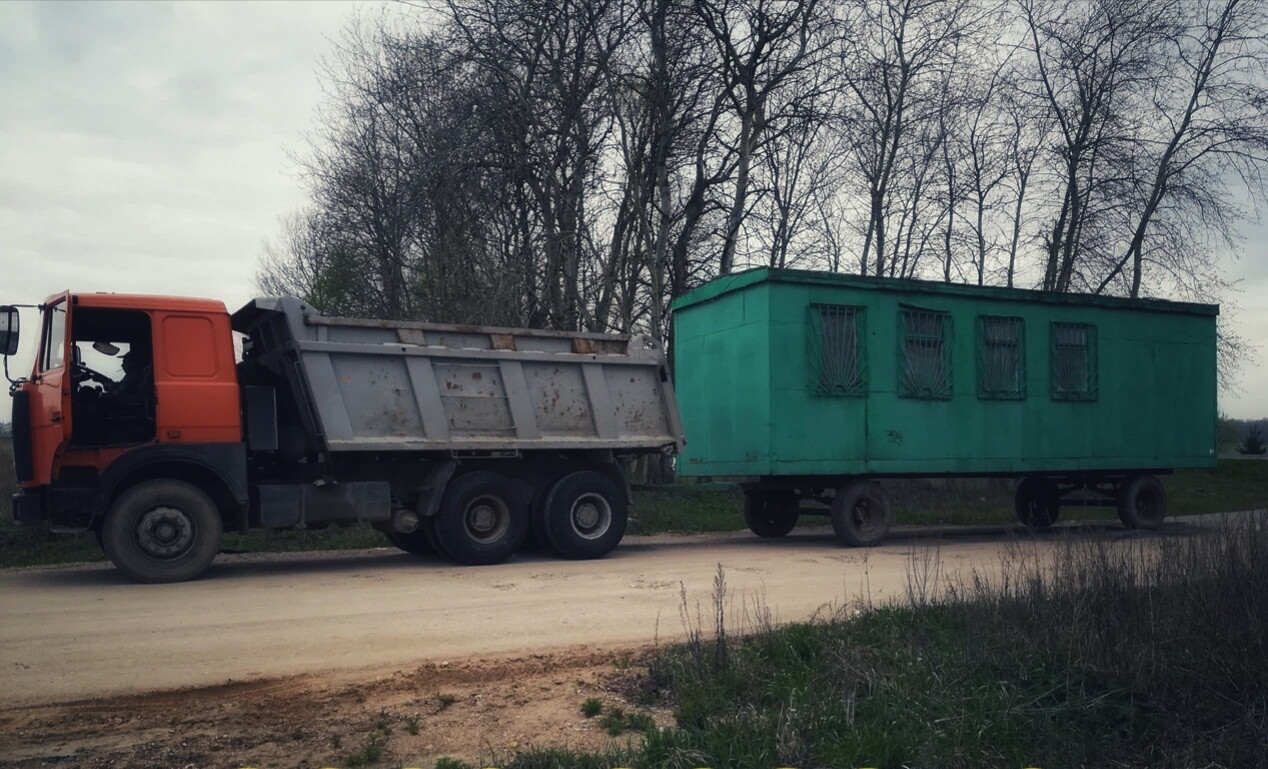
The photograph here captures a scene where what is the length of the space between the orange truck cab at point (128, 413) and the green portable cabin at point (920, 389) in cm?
653

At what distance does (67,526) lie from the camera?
10.8 metres

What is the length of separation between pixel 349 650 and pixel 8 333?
5891mm

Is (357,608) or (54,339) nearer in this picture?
(357,608)

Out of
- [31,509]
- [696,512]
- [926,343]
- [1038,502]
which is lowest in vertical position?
[696,512]

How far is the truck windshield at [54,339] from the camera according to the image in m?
10.9

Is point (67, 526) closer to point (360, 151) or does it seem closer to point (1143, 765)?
point (1143, 765)

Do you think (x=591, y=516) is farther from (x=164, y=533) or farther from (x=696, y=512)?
(x=696, y=512)

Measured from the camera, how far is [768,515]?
1617 cm

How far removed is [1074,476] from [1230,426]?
194 ft

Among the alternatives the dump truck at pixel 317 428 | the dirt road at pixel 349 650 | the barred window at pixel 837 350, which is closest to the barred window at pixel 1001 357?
the barred window at pixel 837 350

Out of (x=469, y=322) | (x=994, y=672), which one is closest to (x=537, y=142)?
(x=469, y=322)

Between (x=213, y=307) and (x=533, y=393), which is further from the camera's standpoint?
(x=533, y=393)

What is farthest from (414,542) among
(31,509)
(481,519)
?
(31,509)

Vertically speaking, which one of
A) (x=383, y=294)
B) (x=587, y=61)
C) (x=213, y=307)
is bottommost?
(x=213, y=307)
